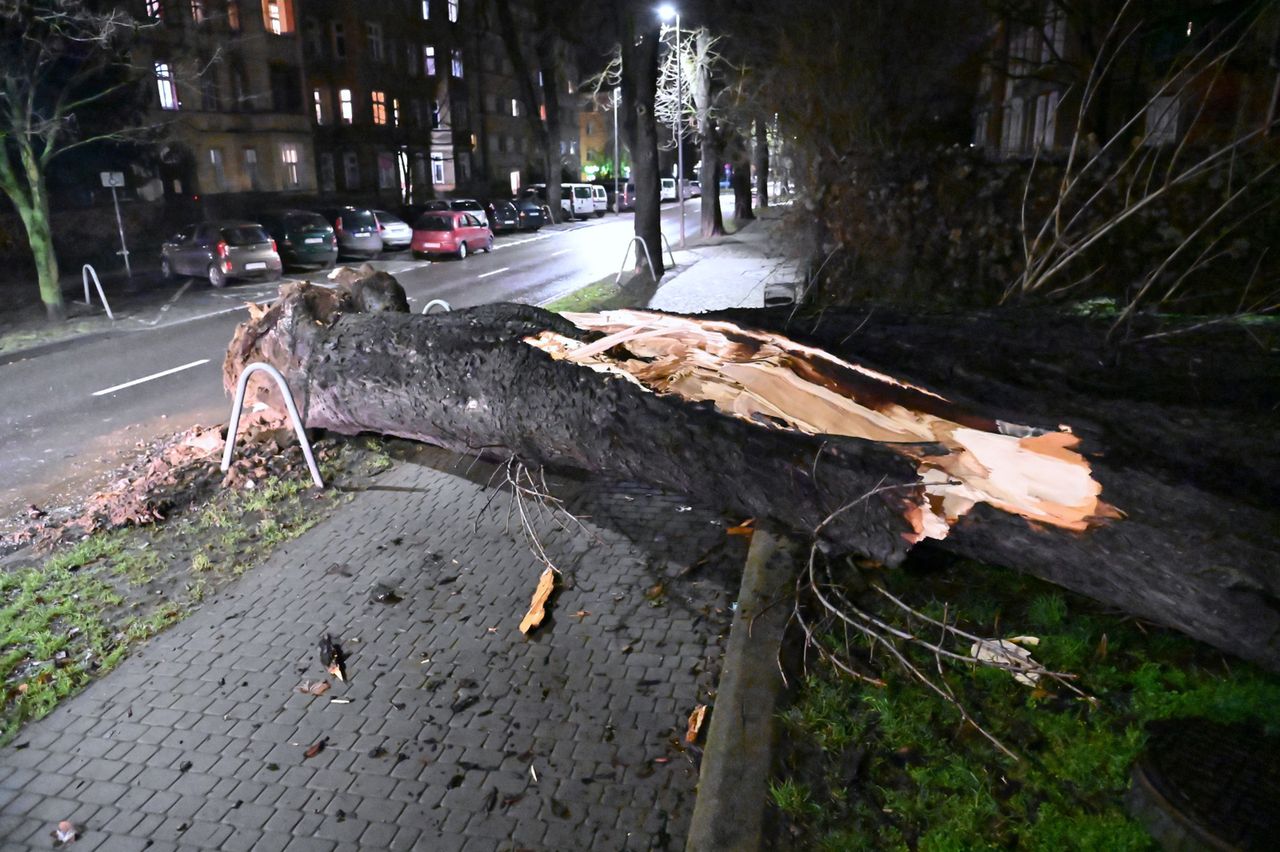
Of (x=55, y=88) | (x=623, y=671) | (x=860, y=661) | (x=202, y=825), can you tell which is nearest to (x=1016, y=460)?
(x=860, y=661)

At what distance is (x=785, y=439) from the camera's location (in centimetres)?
433

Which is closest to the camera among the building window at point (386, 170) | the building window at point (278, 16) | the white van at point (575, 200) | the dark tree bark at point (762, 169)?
the dark tree bark at point (762, 169)

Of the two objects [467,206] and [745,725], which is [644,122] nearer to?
[745,725]

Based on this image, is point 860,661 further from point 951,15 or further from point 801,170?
point 951,15

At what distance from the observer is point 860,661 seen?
12.2 ft

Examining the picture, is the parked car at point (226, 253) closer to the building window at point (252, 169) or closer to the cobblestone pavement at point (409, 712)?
the cobblestone pavement at point (409, 712)

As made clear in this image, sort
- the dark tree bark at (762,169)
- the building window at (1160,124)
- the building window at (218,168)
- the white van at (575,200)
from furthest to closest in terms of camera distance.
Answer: the white van at (575,200)
the building window at (218,168)
the dark tree bark at (762,169)
the building window at (1160,124)

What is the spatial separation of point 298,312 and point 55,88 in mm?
13589

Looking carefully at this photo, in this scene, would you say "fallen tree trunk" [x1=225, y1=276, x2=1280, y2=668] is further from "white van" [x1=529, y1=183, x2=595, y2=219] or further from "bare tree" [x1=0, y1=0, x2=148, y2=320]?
"white van" [x1=529, y1=183, x2=595, y2=219]

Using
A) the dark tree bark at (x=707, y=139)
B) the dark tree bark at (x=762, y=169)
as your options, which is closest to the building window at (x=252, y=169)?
the dark tree bark at (x=707, y=139)

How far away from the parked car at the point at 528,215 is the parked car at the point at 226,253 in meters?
16.3

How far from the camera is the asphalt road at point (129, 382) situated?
742 centimetres

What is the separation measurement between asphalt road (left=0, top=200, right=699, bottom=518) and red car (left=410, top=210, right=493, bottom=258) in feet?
11.8

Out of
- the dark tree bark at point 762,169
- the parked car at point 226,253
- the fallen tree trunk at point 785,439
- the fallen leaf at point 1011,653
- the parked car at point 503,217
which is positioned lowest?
the fallen leaf at point 1011,653
